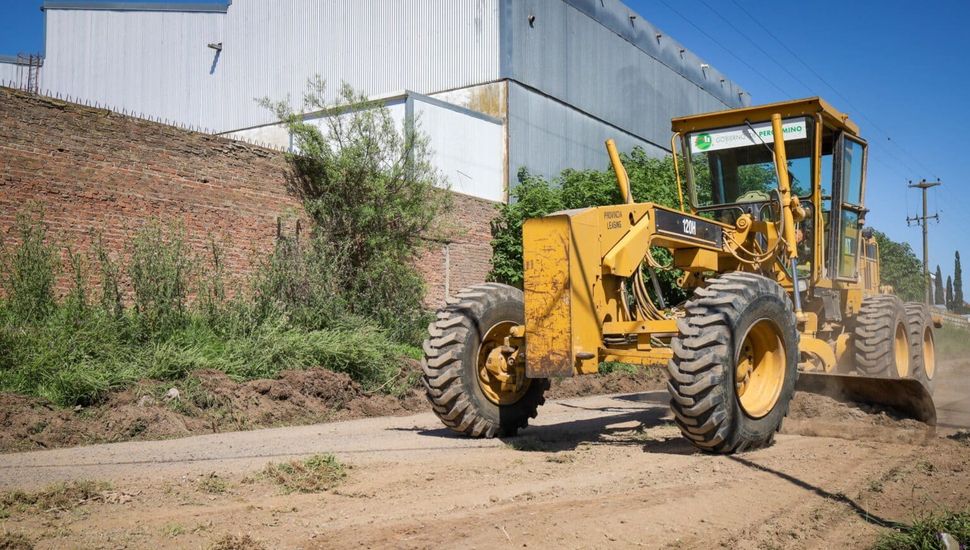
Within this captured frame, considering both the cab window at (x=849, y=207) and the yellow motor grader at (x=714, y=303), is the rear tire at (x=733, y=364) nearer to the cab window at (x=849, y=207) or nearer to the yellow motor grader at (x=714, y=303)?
the yellow motor grader at (x=714, y=303)

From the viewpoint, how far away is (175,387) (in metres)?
10.2

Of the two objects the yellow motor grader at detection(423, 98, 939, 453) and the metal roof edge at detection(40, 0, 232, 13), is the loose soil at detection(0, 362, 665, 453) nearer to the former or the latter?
the yellow motor grader at detection(423, 98, 939, 453)

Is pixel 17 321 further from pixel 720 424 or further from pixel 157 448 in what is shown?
pixel 720 424

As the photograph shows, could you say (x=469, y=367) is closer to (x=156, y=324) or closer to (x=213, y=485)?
(x=213, y=485)

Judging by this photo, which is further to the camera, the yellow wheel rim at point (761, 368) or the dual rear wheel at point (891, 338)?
the dual rear wheel at point (891, 338)

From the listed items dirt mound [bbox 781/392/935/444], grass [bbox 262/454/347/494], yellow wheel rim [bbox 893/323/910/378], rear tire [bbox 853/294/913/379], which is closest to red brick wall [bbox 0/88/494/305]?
grass [bbox 262/454/347/494]

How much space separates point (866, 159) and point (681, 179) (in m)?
2.69

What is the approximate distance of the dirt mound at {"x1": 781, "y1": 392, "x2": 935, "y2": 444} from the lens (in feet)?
27.3

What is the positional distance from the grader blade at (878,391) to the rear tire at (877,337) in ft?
5.85

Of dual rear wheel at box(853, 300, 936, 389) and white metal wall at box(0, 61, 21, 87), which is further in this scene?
white metal wall at box(0, 61, 21, 87)

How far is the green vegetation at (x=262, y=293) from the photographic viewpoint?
10.4 meters

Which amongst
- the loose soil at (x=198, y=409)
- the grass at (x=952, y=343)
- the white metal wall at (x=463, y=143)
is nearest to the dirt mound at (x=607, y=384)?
the loose soil at (x=198, y=409)

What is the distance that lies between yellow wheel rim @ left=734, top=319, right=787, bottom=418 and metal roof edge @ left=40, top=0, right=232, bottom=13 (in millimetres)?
26303

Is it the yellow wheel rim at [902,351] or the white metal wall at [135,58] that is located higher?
the white metal wall at [135,58]
